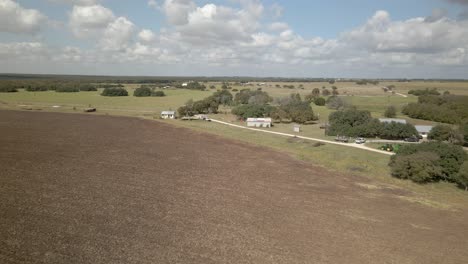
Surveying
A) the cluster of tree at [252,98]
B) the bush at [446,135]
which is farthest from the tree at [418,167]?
the cluster of tree at [252,98]

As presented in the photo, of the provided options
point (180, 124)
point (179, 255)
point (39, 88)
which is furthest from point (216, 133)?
point (39, 88)

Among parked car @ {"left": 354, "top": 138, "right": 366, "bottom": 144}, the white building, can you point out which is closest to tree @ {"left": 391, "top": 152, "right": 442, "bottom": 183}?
parked car @ {"left": 354, "top": 138, "right": 366, "bottom": 144}

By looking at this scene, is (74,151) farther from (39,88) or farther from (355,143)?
(39,88)

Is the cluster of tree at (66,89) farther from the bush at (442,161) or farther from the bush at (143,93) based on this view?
the bush at (442,161)

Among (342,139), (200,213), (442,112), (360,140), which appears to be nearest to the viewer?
(200,213)

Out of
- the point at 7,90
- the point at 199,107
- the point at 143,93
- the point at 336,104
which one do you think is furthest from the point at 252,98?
the point at 7,90

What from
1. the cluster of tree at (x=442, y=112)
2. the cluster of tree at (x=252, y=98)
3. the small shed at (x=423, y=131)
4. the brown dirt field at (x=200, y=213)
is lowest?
the brown dirt field at (x=200, y=213)

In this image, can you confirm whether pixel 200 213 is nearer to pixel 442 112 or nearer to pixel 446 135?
pixel 446 135
